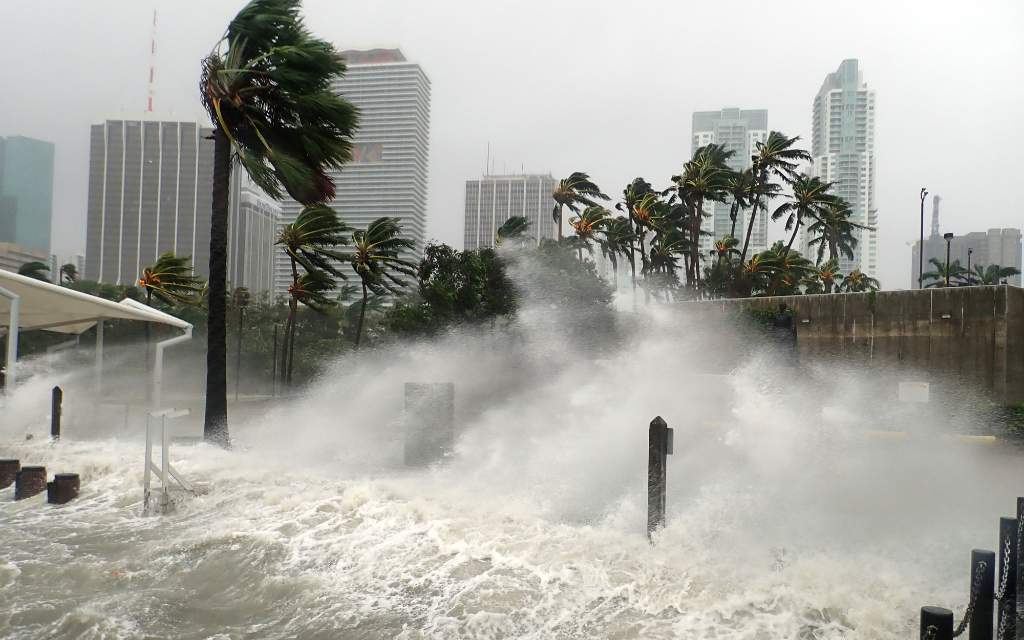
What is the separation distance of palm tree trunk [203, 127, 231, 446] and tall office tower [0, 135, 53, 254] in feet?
171

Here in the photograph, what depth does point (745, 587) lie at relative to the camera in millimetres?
6797

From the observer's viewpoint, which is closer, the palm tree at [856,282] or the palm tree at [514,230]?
the palm tree at [514,230]

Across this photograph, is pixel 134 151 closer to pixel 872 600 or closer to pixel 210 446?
pixel 210 446

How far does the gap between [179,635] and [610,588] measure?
12.2 ft

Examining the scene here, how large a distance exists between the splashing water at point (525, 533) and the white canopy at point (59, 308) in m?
2.65

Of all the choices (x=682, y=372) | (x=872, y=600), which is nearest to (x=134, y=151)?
(x=682, y=372)

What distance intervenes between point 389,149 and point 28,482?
97.6 m

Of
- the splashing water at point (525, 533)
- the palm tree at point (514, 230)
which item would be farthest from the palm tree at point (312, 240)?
the splashing water at point (525, 533)

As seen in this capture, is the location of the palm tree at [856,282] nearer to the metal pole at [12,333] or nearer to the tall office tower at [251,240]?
the tall office tower at [251,240]

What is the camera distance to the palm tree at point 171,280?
73.7 ft

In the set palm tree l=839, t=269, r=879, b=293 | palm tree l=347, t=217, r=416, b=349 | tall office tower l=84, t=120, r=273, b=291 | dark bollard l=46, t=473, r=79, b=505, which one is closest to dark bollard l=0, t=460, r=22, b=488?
dark bollard l=46, t=473, r=79, b=505

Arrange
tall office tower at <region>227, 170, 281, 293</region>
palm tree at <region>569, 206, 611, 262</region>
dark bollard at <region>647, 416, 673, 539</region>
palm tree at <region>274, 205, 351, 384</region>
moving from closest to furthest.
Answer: dark bollard at <region>647, 416, 673, 539</region>
palm tree at <region>274, 205, 351, 384</region>
palm tree at <region>569, 206, 611, 262</region>
tall office tower at <region>227, 170, 281, 293</region>

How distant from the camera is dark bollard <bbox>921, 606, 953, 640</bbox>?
494 cm

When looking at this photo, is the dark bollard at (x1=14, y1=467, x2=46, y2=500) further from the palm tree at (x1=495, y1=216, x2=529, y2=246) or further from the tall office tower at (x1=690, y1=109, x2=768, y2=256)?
the tall office tower at (x1=690, y1=109, x2=768, y2=256)
